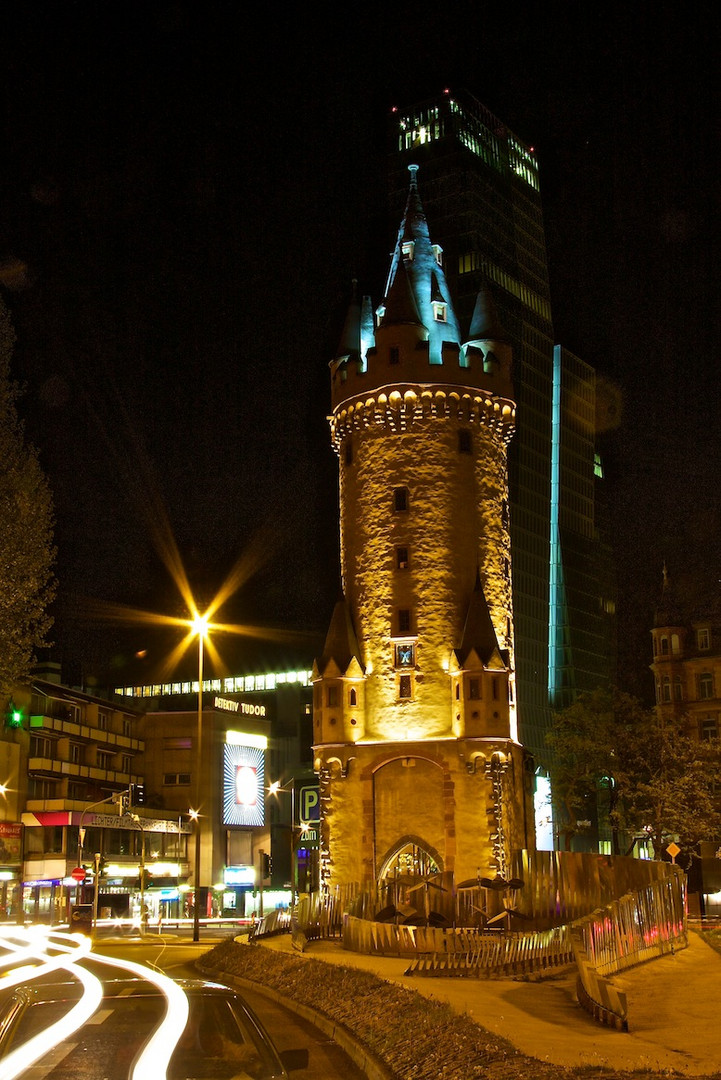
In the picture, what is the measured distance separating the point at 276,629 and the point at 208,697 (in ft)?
118

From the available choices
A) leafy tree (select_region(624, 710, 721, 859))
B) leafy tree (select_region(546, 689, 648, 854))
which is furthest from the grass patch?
leafy tree (select_region(546, 689, 648, 854))

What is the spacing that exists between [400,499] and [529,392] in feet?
245

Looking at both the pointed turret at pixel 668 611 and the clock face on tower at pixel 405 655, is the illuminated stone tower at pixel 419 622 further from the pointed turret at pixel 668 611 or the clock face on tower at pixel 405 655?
the pointed turret at pixel 668 611

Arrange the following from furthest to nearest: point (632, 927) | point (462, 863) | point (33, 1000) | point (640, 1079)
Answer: point (462, 863) → point (632, 927) → point (640, 1079) → point (33, 1000)

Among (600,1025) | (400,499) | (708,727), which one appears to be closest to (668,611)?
(708,727)

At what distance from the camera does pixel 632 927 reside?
2705cm

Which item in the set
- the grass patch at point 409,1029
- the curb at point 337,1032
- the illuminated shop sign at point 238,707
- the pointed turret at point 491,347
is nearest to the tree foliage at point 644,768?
the pointed turret at point 491,347

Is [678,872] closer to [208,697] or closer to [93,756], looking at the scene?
[93,756]

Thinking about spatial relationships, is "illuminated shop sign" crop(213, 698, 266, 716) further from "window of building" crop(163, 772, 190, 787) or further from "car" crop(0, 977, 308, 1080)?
"car" crop(0, 977, 308, 1080)

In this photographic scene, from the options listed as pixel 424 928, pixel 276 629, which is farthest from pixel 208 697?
pixel 424 928

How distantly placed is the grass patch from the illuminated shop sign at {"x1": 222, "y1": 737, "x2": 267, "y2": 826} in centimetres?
6427

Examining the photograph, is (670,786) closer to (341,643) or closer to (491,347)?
(341,643)

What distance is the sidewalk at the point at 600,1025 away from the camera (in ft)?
45.0

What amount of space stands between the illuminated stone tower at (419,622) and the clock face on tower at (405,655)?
5 centimetres
